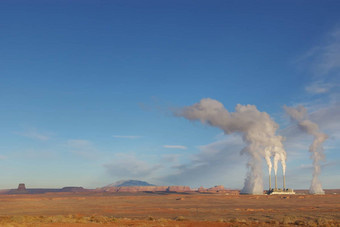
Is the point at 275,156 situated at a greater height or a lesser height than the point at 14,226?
greater

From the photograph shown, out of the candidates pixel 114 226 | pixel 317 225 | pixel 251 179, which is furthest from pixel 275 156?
pixel 114 226

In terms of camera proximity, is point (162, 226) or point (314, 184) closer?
point (162, 226)

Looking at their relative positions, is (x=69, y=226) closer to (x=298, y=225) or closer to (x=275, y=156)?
(x=298, y=225)

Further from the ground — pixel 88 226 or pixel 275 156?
pixel 275 156

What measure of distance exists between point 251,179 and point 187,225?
3830 inches

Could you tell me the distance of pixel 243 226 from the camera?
29.1 m

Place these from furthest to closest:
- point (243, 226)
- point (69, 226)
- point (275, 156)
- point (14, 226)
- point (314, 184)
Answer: point (314, 184) → point (275, 156) → point (243, 226) → point (69, 226) → point (14, 226)

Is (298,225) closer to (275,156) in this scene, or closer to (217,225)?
(217,225)

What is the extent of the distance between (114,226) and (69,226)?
3729 mm

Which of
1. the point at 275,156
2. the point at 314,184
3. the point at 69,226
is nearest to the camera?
the point at 69,226

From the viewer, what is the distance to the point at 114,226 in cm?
2845

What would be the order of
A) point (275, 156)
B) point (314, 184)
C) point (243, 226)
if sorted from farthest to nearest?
1. point (314, 184)
2. point (275, 156)
3. point (243, 226)

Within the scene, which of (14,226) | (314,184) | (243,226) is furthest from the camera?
(314,184)

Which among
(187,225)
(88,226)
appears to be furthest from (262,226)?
(88,226)
